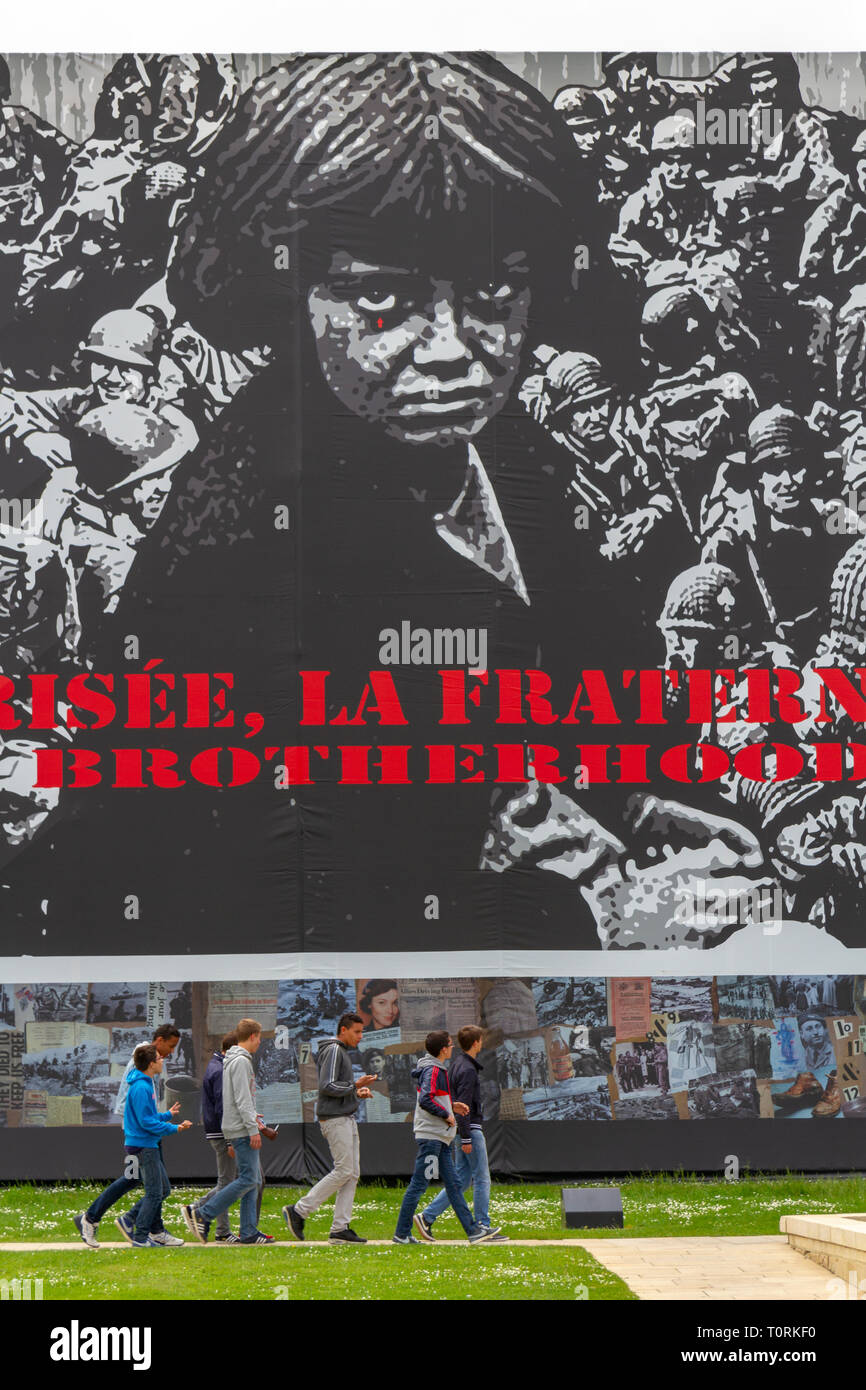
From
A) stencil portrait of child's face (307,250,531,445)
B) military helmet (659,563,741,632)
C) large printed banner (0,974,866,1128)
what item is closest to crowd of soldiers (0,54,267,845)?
stencil portrait of child's face (307,250,531,445)

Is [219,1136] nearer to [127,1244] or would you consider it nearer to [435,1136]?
[127,1244]

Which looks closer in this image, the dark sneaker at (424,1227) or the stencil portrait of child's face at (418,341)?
the dark sneaker at (424,1227)

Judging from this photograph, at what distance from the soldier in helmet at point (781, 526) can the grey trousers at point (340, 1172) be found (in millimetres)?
7385

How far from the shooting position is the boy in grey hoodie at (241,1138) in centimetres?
1073

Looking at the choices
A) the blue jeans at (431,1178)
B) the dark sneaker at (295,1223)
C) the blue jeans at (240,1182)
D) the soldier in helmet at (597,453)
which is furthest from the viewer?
the soldier in helmet at (597,453)

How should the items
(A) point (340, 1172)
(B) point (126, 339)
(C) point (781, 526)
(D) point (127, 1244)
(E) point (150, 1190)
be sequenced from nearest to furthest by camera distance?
(A) point (340, 1172) → (E) point (150, 1190) → (D) point (127, 1244) → (C) point (781, 526) → (B) point (126, 339)

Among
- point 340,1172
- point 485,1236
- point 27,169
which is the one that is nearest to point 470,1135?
point 485,1236

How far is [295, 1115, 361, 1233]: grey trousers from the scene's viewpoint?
10836 millimetres

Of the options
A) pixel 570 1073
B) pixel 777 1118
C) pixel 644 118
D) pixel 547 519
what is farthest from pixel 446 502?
pixel 777 1118

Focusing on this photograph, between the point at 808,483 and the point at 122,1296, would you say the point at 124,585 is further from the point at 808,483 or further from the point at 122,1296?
the point at 122,1296

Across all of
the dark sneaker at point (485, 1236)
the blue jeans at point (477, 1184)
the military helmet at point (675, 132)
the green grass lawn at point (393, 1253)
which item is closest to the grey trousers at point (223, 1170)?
the green grass lawn at point (393, 1253)

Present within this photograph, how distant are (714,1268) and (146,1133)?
13.4 ft

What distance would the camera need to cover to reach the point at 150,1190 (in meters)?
10.9

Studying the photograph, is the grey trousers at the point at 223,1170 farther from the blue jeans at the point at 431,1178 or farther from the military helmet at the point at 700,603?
the military helmet at the point at 700,603
